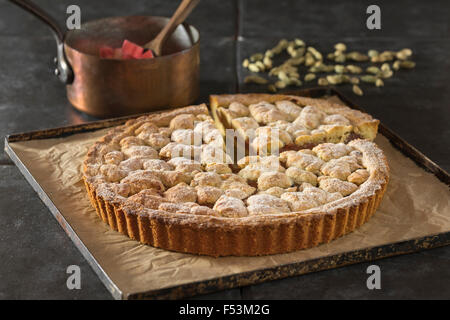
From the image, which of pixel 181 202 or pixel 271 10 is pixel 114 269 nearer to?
pixel 181 202

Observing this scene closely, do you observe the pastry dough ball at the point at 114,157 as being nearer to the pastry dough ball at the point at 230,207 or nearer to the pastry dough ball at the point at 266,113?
the pastry dough ball at the point at 230,207

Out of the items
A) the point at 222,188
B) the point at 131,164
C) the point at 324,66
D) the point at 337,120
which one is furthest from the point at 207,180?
the point at 324,66

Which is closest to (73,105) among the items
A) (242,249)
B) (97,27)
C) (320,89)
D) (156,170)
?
(97,27)

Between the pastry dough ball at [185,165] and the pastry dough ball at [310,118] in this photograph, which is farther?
the pastry dough ball at [310,118]

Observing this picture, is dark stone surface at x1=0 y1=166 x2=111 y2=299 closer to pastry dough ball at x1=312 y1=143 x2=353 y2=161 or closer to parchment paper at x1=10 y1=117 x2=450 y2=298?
parchment paper at x1=10 y1=117 x2=450 y2=298

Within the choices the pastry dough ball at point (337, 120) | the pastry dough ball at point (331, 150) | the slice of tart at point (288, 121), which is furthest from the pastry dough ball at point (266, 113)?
the pastry dough ball at point (331, 150)

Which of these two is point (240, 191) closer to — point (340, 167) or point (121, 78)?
point (340, 167)

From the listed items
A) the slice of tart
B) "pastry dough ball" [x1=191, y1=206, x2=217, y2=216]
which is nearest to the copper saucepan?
the slice of tart

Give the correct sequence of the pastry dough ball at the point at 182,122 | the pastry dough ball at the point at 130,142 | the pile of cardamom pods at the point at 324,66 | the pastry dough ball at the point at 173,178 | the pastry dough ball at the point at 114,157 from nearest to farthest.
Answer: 1. the pastry dough ball at the point at 173,178
2. the pastry dough ball at the point at 114,157
3. the pastry dough ball at the point at 130,142
4. the pastry dough ball at the point at 182,122
5. the pile of cardamom pods at the point at 324,66
